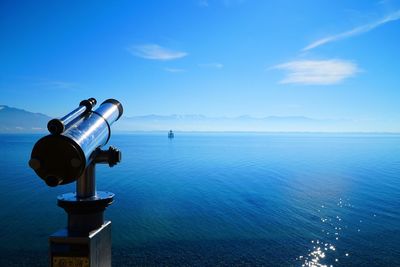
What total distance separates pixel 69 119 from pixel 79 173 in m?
0.40

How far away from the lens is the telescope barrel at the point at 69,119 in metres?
1.94

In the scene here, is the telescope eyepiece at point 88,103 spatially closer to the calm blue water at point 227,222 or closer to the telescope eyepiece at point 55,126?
the telescope eyepiece at point 55,126

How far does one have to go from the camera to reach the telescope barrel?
194 centimetres

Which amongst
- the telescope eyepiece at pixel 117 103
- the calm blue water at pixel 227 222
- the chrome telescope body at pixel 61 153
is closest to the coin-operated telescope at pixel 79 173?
the chrome telescope body at pixel 61 153

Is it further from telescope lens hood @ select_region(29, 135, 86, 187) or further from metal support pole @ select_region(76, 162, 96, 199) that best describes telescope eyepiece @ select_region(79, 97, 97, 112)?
telescope lens hood @ select_region(29, 135, 86, 187)

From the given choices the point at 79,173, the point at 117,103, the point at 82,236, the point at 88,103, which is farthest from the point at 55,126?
the point at 117,103

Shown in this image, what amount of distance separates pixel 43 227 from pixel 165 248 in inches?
248

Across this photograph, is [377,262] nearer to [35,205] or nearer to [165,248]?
[165,248]

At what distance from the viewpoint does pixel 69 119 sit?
2.19 meters

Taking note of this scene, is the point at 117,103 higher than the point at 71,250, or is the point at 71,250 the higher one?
the point at 117,103

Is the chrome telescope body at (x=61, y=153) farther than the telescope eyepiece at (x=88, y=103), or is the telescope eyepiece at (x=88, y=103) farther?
the telescope eyepiece at (x=88, y=103)

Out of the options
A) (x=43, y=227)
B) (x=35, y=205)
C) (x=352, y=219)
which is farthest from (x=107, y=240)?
(x=35, y=205)

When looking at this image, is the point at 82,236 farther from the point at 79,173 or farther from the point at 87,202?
the point at 79,173

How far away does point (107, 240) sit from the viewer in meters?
2.51
